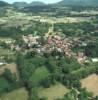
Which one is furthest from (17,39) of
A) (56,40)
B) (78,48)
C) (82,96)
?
(82,96)

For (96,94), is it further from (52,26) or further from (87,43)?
(52,26)

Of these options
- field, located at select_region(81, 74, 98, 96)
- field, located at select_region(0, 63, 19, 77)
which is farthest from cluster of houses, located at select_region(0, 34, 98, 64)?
field, located at select_region(0, 63, 19, 77)

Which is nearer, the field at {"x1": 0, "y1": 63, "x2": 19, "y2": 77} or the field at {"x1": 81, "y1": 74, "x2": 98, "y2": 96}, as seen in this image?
the field at {"x1": 81, "y1": 74, "x2": 98, "y2": 96}

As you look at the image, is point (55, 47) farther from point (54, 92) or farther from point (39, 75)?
point (54, 92)

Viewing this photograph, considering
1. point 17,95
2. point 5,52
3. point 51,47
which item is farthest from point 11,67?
point 5,52

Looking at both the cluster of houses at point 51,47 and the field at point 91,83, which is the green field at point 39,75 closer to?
the field at point 91,83

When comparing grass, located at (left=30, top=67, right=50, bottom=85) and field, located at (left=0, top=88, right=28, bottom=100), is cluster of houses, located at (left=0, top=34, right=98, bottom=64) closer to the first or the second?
grass, located at (left=30, top=67, right=50, bottom=85)

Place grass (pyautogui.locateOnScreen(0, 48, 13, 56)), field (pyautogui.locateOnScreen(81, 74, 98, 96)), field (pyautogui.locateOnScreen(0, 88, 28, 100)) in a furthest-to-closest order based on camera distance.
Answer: grass (pyautogui.locateOnScreen(0, 48, 13, 56)) → field (pyautogui.locateOnScreen(81, 74, 98, 96)) → field (pyautogui.locateOnScreen(0, 88, 28, 100))
